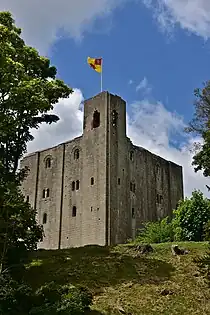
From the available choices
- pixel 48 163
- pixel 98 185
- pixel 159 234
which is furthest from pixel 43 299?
pixel 48 163

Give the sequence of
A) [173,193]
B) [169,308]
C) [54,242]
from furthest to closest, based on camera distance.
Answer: [173,193], [54,242], [169,308]

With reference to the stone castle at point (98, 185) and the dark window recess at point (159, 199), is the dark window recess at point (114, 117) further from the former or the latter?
the dark window recess at point (159, 199)

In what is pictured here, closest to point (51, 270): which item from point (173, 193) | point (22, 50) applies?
point (22, 50)

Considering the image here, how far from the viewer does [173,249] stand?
2252 cm

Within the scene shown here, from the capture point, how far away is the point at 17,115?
21422 millimetres

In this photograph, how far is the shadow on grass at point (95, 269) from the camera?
19000 mm

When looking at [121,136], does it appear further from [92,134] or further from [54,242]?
[54,242]

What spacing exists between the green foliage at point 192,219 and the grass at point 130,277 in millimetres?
10636

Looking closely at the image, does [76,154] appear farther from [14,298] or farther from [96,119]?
[14,298]

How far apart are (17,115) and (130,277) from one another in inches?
316

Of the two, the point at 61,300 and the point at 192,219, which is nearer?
the point at 61,300

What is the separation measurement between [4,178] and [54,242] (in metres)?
27.2

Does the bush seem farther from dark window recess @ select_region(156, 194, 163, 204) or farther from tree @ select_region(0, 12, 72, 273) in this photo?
dark window recess @ select_region(156, 194, 163, 204)

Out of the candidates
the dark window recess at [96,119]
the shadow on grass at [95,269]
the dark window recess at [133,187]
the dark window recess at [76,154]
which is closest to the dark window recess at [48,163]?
the dark window recess at [76,154]
